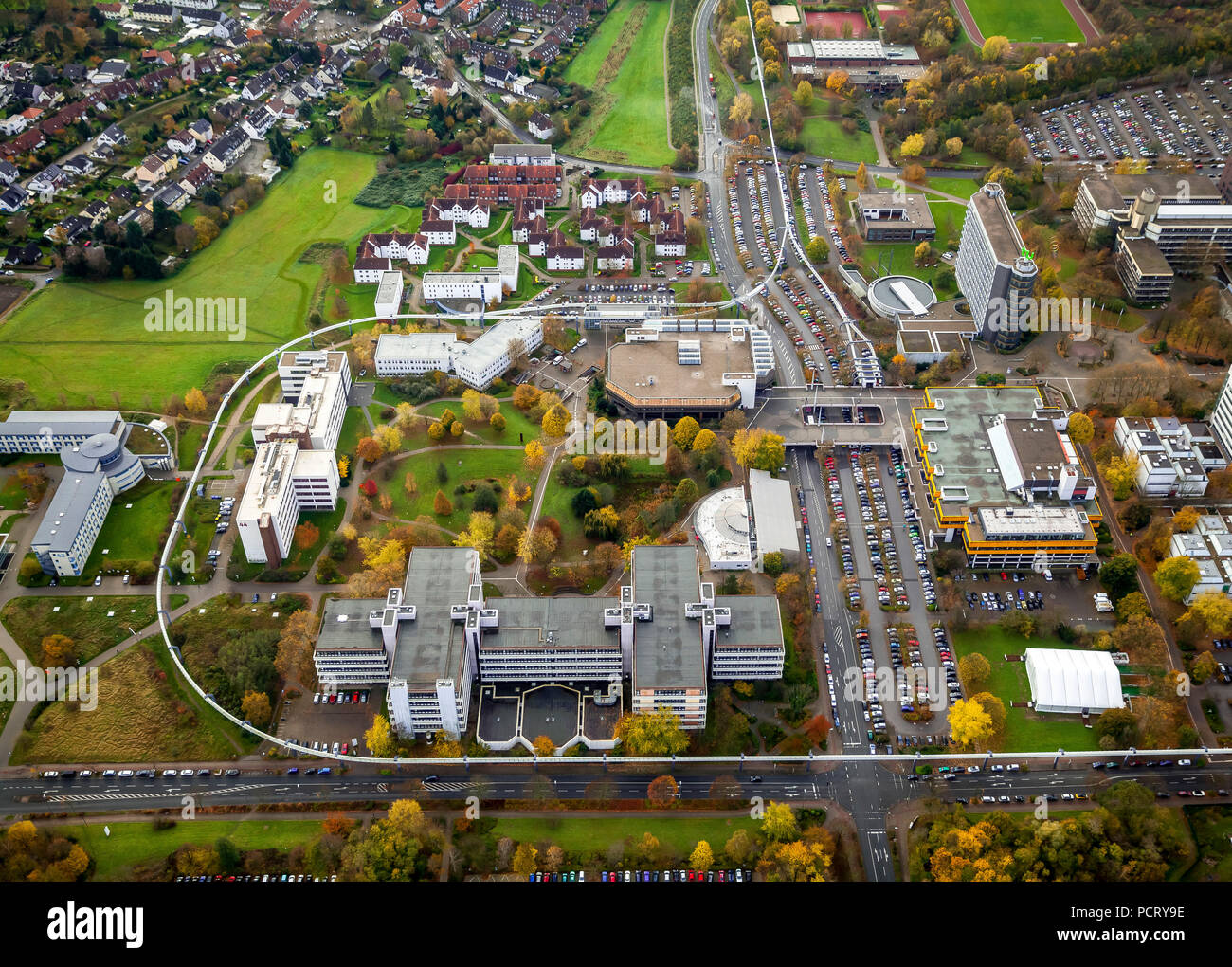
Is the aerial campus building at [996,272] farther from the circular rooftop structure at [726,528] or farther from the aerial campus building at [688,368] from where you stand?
the circular rooftop structure at [726,528]

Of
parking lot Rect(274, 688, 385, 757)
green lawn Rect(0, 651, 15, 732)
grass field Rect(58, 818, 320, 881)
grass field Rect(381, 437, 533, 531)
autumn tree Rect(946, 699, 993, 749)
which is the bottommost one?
green lawn Rect(0, 651, 15, 732)

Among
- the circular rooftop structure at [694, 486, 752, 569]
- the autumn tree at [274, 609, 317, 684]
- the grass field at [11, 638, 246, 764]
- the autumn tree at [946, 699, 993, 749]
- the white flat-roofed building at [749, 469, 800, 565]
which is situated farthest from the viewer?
the white flat-roofed building at [749, 469, 800, 565]

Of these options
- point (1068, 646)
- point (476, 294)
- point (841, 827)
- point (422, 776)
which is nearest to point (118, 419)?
point (476, 294)

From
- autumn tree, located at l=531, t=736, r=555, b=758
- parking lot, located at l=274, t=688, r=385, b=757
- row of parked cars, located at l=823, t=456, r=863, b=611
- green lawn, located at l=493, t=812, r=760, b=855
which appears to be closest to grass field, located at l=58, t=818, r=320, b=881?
parking lot, located at l=274, t=688, r=385, b=757

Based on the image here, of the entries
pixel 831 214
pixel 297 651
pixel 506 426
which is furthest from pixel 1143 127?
pixel 297 651

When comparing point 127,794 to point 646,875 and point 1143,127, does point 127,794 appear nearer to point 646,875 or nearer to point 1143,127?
point 646,875
